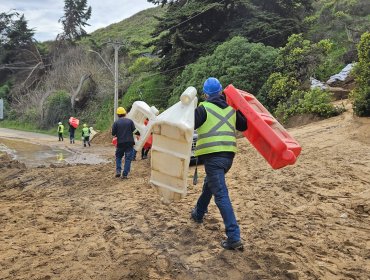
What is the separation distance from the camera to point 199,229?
215 inches

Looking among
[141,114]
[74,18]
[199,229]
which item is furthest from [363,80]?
[74,18]

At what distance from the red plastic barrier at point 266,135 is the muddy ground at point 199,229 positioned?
0.95 metres

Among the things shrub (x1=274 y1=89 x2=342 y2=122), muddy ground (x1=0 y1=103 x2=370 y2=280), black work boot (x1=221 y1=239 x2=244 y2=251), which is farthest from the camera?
shrub (x1=274 y1=89 x2=342 y2=122)

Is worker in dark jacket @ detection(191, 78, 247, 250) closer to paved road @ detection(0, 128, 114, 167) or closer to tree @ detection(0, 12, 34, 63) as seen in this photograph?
paved road @ detection(0, 128, 114, 167)

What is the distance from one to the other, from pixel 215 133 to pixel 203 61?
2026cm

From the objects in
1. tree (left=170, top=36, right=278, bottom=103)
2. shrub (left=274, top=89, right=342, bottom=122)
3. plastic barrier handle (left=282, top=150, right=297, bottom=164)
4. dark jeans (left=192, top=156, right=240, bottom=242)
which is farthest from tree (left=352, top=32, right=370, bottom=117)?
dark jeans (left=192, top=156, right=240, bottom=242)

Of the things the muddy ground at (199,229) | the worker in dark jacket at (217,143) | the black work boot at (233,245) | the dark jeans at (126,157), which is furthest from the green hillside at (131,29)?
the black work boot at (233,245)

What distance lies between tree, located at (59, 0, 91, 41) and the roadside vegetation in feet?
2.78

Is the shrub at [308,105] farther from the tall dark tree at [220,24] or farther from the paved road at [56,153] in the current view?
the tall dark tree at [220,24]

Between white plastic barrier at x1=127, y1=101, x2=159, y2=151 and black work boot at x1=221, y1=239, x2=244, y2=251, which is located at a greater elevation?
white plastic barrier at x1=127, y1=101, x2=159, y2=151

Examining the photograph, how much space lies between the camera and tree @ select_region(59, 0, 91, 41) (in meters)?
59.6

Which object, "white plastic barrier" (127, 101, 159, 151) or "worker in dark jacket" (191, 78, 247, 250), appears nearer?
"worker in dark jacket" (191, 78, 247, 250)

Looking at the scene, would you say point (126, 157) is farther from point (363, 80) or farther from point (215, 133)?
point (363, 80)

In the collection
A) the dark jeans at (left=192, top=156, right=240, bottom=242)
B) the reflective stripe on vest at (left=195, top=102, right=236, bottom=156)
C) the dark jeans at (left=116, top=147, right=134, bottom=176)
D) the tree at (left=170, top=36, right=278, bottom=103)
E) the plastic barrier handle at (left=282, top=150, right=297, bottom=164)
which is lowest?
the dark jeans at (left=116, top=147, right=134, bottom=176)
